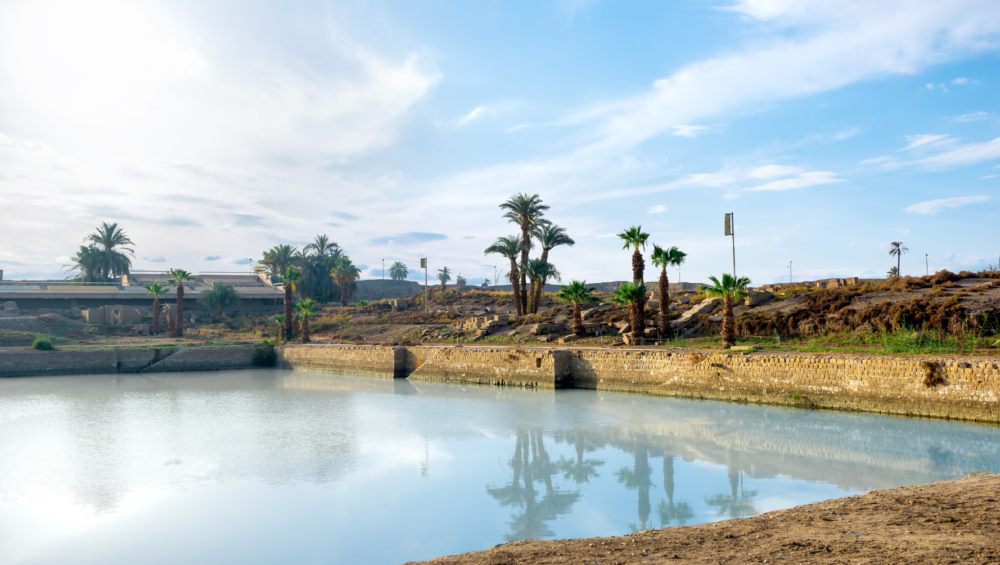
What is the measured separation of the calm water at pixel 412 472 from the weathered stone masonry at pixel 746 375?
0.73m

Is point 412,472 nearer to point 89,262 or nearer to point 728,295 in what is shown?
point 728,295

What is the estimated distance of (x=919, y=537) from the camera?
6176 millimetres

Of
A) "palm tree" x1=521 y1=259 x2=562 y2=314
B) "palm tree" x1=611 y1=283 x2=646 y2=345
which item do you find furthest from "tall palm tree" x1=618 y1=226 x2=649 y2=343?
"palm tree" x1=521 y1=259 x2=562 y2=314

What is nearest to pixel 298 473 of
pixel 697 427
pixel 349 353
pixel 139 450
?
pixel 139 450

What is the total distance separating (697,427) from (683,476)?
5.50 m

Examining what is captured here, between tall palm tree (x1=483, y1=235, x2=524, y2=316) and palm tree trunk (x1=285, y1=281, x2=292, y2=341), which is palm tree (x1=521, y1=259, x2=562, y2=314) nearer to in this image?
tall palm tree (x1=483, y1=235, x2=524, y2=316)

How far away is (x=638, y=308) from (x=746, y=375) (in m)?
9.30

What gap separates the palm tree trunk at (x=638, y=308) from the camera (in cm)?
2958

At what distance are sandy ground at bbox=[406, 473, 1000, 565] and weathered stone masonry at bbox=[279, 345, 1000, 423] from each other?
9.90 meters

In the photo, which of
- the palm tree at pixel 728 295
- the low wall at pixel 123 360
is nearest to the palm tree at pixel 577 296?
the palm tree at pixel 728 295

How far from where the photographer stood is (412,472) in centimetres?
1294

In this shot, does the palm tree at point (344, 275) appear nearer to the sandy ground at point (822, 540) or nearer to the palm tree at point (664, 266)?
the palm tree at point (664, 266)

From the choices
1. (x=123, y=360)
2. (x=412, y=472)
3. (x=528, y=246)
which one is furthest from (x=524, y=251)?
(x=412, y=472)

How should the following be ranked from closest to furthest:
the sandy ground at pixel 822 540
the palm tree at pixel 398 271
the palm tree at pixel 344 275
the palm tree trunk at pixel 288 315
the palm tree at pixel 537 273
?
the sandy ground at pixel 822 540
the palm tree at pixel 537 273
the palm tree trunk at pixel 288 315
the palm tree at pixel 344 275
the palm tree at pixel 398 271
